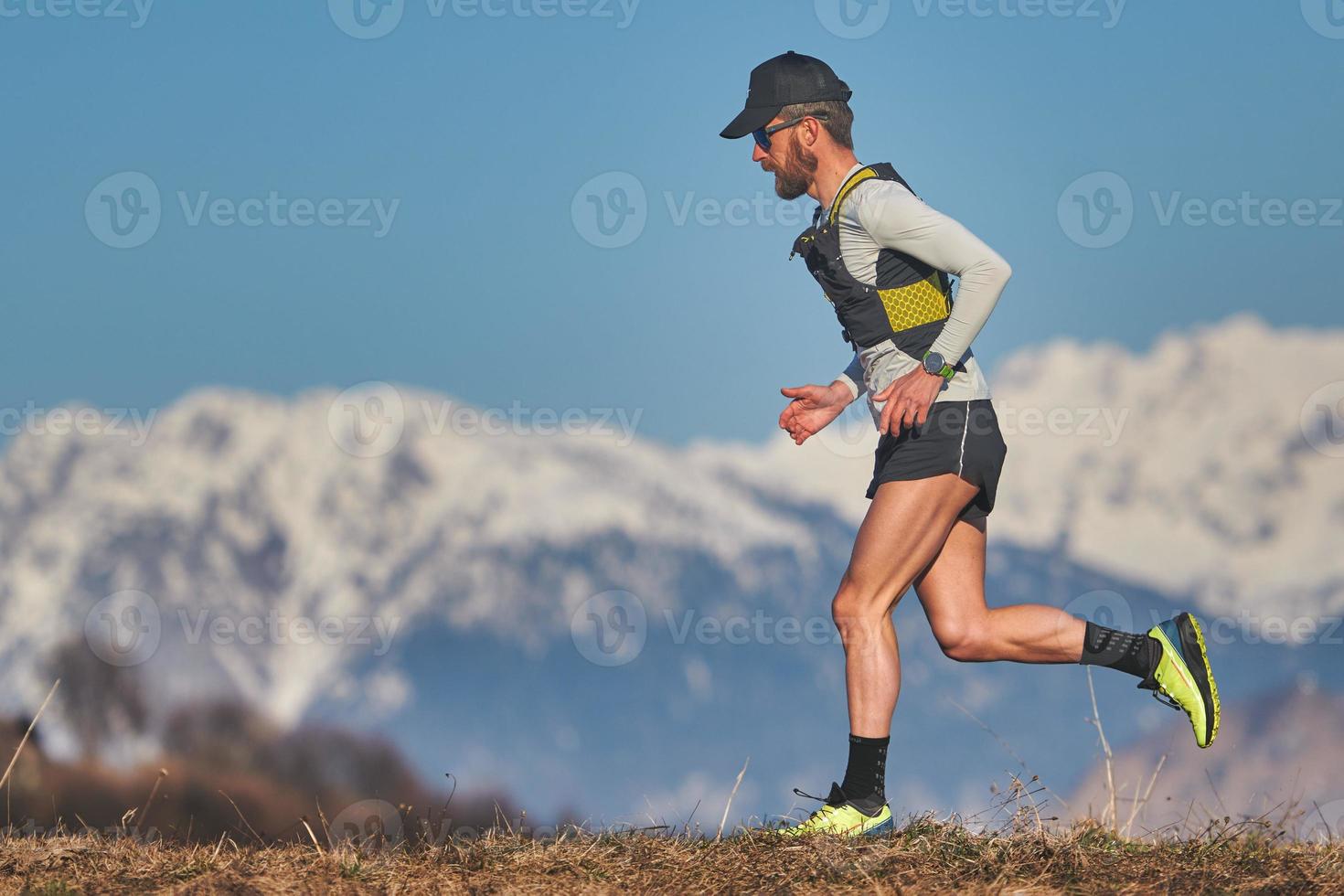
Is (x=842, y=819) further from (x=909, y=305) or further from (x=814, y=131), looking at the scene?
(x=814, y=131)

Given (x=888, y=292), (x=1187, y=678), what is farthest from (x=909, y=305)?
(x=1187, y=678)

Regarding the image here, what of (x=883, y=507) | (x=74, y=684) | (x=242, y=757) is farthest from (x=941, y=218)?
(x=242, y=757)

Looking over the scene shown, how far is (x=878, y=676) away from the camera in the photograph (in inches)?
208

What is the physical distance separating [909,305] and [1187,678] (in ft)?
6.70

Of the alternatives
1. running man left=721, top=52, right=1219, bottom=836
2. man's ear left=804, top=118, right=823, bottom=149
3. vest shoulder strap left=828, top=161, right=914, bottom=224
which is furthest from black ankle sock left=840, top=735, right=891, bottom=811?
man's ear left=804, top=118, right=823, bottom=149

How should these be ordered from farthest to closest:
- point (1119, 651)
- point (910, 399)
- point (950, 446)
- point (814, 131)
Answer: point (1119, 651), point (814, 131), point (950, 446), point (910, 399)

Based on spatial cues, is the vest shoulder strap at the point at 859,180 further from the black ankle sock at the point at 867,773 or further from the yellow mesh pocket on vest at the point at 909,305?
the black ankle sock at the point at 867,773

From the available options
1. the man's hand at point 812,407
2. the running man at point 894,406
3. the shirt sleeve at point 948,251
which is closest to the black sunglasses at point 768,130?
the running man at point 894,406

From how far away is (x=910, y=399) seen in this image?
16.5 feet

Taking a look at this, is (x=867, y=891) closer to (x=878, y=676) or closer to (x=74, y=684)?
(x=878, y=676)

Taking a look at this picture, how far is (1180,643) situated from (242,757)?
46401 millimetres

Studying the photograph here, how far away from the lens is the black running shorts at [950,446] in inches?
204

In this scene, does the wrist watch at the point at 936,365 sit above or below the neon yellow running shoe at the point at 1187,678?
above

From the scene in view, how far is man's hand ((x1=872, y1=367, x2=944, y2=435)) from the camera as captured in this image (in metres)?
5.02
